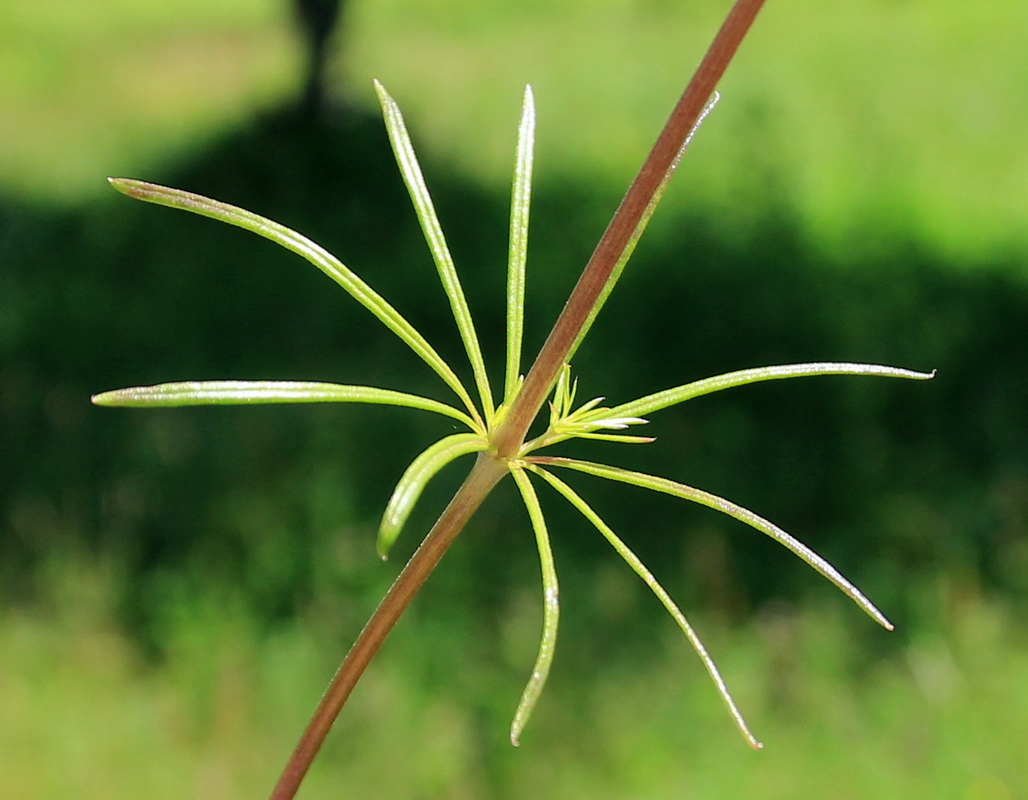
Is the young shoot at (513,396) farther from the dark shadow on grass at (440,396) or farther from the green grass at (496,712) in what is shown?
the dark shadow on grass at (440,396)

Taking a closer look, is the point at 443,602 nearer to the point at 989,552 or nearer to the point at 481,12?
the point at 989,552

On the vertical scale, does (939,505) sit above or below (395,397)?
below

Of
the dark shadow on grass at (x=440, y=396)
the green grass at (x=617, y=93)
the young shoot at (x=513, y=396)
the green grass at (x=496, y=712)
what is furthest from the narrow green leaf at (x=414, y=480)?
the green grass at (x=617, y=93)

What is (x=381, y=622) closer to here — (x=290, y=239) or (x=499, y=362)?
(x=290, y=239)

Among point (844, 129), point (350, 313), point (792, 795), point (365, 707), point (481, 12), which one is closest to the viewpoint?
point (792, 795)

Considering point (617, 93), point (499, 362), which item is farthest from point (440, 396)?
point (617, 93)

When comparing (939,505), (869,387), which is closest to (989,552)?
(939,505)

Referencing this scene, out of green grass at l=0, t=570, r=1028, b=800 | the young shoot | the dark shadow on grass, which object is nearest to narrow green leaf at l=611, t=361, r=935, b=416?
the young shoot
